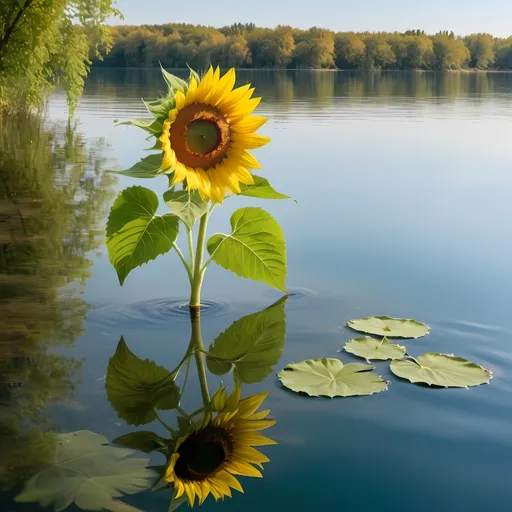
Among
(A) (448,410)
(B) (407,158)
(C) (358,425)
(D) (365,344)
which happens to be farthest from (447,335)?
(B) (407,158)

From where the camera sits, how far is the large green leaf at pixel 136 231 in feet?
13.3

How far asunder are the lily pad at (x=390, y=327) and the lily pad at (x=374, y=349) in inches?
6.3

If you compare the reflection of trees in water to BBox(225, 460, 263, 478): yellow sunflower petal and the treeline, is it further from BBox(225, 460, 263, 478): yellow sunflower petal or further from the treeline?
the treeline

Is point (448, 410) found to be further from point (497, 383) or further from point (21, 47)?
point (21, 47)

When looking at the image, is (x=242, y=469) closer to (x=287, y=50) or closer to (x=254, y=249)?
(x=254, y=249)

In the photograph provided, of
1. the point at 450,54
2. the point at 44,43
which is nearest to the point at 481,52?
the point at 450,54

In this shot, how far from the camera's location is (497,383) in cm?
359

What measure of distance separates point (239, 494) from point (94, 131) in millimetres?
15380

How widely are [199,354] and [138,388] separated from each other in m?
0.49

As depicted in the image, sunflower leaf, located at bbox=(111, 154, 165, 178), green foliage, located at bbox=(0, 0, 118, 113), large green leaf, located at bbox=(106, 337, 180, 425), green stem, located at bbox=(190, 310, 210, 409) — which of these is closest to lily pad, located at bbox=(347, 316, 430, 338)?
green stem, located at bbox=(190, 310, 210, 409)

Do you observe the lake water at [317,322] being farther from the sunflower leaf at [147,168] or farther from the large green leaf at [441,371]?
the sunflower leaf at [147,168]

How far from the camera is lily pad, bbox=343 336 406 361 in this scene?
12.5ft

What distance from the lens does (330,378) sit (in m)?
3.52

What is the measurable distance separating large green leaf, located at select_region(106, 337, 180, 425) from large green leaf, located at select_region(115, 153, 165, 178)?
2.74 feet
